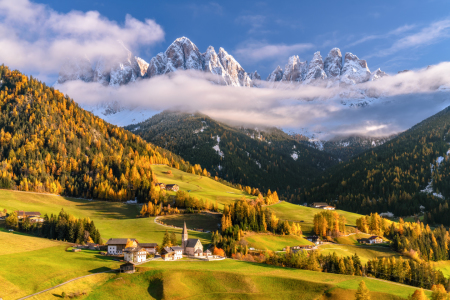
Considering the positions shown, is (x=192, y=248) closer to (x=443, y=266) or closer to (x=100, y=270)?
(x=100, y=270)

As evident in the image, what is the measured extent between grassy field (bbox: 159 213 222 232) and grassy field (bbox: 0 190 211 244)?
Answer: 24.0 feet

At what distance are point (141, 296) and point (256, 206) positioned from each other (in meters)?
75.5

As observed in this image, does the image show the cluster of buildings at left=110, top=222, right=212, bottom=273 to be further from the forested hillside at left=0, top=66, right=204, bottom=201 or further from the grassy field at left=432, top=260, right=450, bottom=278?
the grassy field at left=432, top=260, right=450, bottom=278

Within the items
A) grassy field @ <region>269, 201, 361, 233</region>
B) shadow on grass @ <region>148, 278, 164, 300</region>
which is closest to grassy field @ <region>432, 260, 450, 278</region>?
grassy field @ <region>269, 201, 361, 233</region>

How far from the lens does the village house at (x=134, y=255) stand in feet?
252

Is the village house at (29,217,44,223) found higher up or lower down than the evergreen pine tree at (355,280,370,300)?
higher up

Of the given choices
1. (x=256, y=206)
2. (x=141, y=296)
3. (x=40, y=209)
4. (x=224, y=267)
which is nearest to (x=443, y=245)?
(x=256, y=206)

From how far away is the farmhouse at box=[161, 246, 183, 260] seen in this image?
82688 mm

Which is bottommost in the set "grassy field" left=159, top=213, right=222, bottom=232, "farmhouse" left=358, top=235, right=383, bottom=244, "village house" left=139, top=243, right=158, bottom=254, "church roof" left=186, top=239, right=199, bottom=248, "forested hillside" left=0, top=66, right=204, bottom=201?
"farmhouse" left=358, top=235, right=383, bottom=244

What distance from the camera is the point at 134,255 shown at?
76812 mm

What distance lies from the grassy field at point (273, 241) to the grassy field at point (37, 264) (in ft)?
153

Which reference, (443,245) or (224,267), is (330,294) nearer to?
(224,267)

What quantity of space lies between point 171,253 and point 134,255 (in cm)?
1003

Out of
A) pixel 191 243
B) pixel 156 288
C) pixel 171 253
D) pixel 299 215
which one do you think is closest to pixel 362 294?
pixel 156 288
